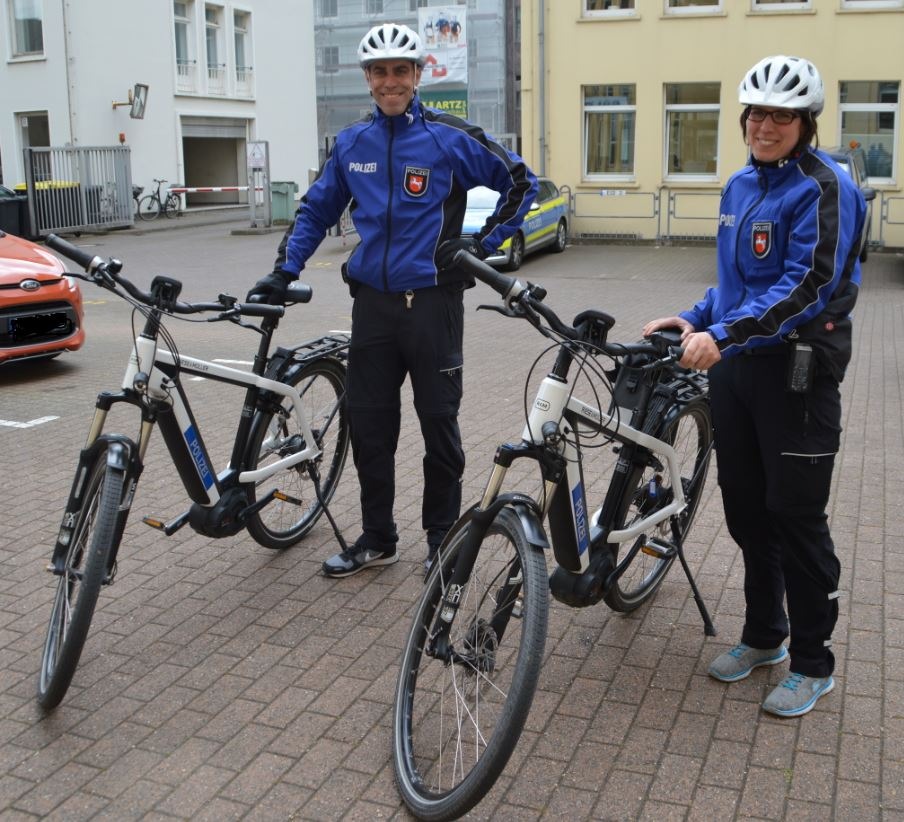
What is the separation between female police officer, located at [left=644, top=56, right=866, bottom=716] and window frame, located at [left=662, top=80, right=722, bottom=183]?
65.5 feet

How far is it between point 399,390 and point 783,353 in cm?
173

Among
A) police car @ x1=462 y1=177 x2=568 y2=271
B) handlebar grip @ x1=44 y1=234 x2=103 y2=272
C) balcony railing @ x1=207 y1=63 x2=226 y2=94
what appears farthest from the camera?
balcony railing @ x1=207 y1=63 x2=226 y2=94

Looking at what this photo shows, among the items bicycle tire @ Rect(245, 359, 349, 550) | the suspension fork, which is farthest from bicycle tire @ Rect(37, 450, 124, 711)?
the suspension fork

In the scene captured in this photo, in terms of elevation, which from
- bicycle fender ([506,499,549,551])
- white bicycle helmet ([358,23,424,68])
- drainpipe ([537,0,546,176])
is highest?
drainpipe ([537,0,546,176])

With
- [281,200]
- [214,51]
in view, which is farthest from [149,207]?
[214,51]

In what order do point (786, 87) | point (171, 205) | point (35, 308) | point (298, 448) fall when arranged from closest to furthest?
point (786, 87) → point (298, 448) → point (35, 308) → point (171, 205)

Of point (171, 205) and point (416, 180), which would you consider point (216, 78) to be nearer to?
point (171, 205)

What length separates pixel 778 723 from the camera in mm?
3539

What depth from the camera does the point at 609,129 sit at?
23.4 metres

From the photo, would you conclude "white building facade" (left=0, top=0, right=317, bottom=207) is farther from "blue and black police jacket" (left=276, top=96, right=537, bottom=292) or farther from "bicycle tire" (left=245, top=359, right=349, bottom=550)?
"blue and black police jacket" (left=276, top=96, right=537, bottom=292)

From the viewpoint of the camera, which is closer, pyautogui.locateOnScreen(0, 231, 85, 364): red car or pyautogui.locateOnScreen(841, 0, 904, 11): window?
pyautogui.locateOnScreen(0, 231, 85, 364): red car

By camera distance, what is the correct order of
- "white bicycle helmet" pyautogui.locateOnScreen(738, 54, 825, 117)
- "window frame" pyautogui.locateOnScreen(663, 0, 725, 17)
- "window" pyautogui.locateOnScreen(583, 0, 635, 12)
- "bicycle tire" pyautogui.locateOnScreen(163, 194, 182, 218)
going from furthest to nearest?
"bicycle tire" pyautogui.locateOnScreen(163, 194, 182, 218) < "window" pyautogui.locateOnScreen(583, 0, 635, 12) < "window frame" pyautogui.locateOnScreen(663, 0, 725, 17) < "white bicycle helmet" pyautogui.locateOnScreen(738, 54, 825, 117)

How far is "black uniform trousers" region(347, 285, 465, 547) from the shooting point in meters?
4.55

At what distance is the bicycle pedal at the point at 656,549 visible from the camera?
13.4ft
